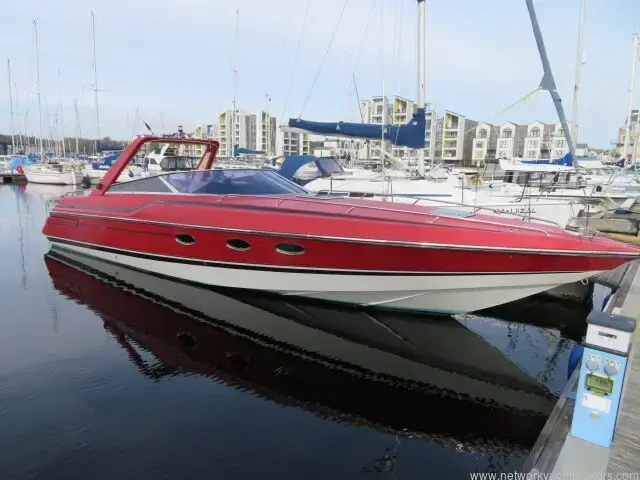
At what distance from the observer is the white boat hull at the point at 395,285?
16.1 ft

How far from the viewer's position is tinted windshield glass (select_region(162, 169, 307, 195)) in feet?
22.4

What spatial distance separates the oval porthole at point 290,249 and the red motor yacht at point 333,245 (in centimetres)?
1

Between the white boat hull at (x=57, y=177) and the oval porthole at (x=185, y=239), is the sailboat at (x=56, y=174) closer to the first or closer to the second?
the white boat hull at (x=57, y=177)

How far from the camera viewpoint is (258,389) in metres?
4.12

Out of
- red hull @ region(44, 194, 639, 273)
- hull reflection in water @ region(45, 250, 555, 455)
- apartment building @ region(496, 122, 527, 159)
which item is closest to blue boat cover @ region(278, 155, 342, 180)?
red hull @ region(44, 194, 639, 273)

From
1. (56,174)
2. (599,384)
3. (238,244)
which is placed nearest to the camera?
(599,384)

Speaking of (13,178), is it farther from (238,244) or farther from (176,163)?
(238,244)

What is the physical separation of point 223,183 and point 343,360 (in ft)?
11.9

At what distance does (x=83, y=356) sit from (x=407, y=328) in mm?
3827

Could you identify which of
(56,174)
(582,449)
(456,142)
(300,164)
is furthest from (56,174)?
(456,142)

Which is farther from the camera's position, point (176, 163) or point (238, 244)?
point (176, 163)

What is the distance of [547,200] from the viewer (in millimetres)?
11055

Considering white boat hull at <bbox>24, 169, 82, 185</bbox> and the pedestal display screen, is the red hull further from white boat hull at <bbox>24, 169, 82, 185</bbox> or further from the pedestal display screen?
white boat hull at <bbox>24, 169, 82, 185</bbox>

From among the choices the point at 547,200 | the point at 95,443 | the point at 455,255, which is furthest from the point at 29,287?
the point at 547,200
